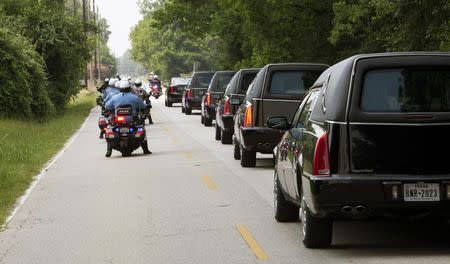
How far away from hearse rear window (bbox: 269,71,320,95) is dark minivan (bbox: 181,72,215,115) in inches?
996

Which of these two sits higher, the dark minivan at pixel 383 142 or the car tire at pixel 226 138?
the dark minivan at pixel 383 142

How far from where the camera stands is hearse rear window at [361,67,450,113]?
8945 mm

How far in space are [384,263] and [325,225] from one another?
834 millimetres

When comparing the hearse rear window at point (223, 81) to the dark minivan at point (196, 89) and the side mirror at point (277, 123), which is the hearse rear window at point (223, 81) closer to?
the dark minivan at point (196, 89)

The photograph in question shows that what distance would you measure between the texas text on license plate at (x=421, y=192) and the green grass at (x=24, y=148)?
18.9 ft

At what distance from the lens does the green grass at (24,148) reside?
16.3 metres

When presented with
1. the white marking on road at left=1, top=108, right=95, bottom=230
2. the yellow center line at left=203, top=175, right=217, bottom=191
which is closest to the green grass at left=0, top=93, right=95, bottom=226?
the white marking on road at left=1, top=108, right=95, bottom=230

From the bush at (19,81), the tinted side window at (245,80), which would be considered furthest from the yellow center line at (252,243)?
the bush at (19,81)

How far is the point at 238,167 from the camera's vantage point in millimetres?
18969

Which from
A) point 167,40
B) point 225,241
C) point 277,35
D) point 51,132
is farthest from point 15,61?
point 167,40

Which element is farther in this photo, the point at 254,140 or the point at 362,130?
the point at 254,140

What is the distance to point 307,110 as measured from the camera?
10.3m

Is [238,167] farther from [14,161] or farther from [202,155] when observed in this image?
[14,161]

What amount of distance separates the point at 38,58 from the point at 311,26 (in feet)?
36.1
